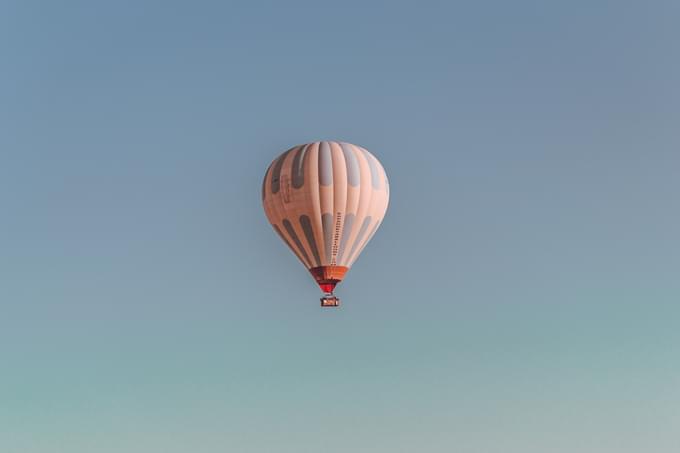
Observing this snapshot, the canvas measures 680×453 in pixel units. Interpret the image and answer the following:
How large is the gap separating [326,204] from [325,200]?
1.05ft

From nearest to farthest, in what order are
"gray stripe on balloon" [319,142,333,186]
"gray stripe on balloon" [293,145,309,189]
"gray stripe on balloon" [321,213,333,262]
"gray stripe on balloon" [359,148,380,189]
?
"gray stripe on balloon" [319,142,333,186] → "gray stripe on balloon" [321,213,333,262] → "gray stripe on balloon" [293,145,309,189] → "gray stripe on balloon" [359,148,380,189]

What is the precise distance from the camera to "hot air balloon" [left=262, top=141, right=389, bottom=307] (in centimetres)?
10994

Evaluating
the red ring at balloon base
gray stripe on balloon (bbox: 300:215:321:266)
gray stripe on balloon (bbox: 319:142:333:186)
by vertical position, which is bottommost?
the red ring at balloon base

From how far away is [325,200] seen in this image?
109812 millimetres

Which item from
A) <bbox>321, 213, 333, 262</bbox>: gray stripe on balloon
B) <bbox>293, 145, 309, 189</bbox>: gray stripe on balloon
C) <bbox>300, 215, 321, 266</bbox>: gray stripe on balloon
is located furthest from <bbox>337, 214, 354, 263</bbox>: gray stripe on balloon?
<bbox>293, 145, 309, 189</bbox>: gray stripe on balloon

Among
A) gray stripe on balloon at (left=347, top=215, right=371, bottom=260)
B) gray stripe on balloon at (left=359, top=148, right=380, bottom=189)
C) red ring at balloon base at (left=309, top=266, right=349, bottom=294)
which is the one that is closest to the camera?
red ring at balloon base at (left=309, top=266, right=349, bottom=294)

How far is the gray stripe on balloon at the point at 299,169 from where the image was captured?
110 metres

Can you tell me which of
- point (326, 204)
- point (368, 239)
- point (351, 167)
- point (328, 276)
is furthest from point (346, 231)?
point (351, 167)

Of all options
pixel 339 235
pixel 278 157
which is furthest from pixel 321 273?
pixel 278 157

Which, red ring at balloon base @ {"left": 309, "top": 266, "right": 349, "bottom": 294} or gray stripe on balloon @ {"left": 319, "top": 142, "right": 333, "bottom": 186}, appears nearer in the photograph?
gray stripe on balloon @ {"left": 319, "top": 142, "right": 333, "bottom": 186}

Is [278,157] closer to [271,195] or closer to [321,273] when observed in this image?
[271,195]

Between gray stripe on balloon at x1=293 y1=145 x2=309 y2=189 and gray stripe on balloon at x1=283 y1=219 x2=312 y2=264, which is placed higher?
gray stripe on balloon at x1=293 y1=145 x2=309 y2=189

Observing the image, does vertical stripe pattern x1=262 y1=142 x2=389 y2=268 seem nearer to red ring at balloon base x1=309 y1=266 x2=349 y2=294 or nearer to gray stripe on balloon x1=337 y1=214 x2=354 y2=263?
gray stripe on balloon x1=337 y1=214 x2=354 y2=263

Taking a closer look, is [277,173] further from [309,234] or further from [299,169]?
[309,234]
